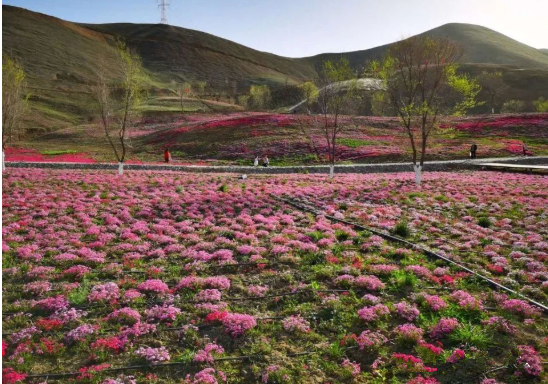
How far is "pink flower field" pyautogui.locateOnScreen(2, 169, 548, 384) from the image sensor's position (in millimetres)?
8516

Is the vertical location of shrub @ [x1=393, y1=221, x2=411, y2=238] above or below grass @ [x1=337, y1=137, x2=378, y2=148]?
below

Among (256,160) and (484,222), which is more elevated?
(256,160)

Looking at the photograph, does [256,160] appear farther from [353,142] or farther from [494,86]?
[494,86]

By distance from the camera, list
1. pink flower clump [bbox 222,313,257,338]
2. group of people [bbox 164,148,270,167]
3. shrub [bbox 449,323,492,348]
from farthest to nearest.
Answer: group of people [bbox 164,148,270,167], pink flower clump [bbox 222,313,257,338], shrub [bbox 449,323,492,348]

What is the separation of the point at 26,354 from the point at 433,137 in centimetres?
6459

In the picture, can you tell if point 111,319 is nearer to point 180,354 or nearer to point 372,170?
point 180,354

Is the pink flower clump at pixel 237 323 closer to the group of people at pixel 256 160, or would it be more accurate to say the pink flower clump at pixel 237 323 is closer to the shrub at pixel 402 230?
the shrub at pixel 402 230

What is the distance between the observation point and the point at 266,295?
11836 millimetres

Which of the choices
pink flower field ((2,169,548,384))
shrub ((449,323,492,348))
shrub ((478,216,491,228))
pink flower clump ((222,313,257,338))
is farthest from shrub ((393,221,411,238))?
pink flower clump ((222,313,257,338))

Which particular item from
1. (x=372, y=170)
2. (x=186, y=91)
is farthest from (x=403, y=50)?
→ (x=186, y=91)

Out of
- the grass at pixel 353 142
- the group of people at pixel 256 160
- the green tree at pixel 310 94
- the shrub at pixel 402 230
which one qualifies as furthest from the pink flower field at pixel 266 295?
the grass at pixel 353 142

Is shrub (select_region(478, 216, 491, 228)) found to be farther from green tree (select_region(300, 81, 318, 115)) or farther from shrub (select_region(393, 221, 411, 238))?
green tree (select_region(300, 81, 318, 115))

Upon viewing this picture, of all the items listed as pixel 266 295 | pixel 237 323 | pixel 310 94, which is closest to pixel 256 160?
pixel 266 295

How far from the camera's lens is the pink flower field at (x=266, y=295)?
8516 millimetres
